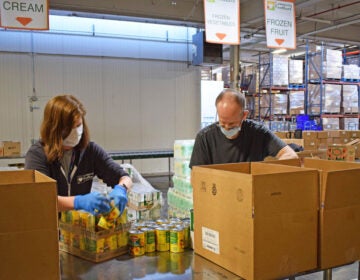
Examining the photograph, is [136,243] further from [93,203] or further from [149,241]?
[93,203]

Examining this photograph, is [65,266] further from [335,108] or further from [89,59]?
[335,108]

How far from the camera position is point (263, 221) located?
56.6 inches

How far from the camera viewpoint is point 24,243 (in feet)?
4.08

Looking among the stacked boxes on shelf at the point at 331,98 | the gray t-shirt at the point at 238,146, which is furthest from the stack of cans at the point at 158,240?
the stacked boxes on shelf at the point at 331,98

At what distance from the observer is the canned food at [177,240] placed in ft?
6.16

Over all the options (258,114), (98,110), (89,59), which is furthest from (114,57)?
(258,114)

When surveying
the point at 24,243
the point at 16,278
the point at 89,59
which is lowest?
the point at 16,278

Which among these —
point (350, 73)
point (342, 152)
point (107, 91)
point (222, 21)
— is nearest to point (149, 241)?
point (222, 21)

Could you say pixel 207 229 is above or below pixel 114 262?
above

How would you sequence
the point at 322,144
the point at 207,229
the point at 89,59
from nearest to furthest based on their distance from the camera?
the point at 207,229 → the point at 322,144 → the point at 89,59

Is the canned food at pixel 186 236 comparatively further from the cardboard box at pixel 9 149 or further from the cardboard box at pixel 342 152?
the cardboard box at pixel 9 149

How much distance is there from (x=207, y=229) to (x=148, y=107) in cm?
825

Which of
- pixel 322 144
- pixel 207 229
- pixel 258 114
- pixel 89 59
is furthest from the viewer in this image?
pixel 258 114

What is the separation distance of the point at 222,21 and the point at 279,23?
1158 mm
